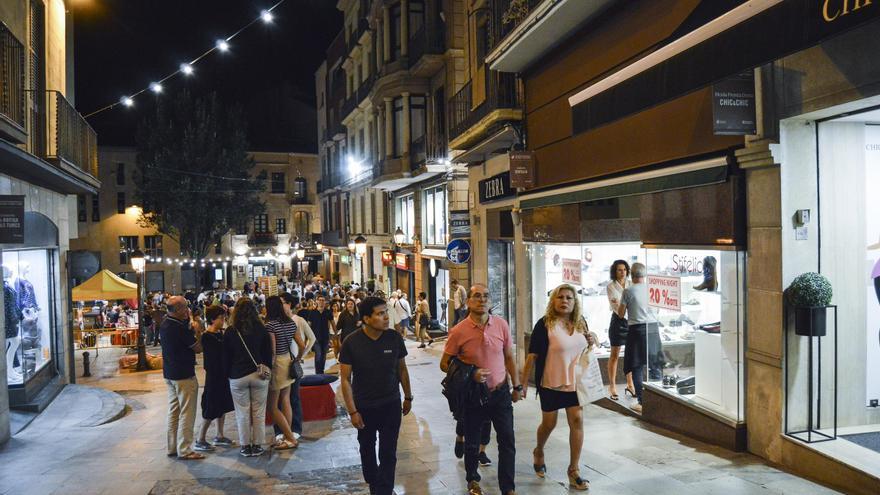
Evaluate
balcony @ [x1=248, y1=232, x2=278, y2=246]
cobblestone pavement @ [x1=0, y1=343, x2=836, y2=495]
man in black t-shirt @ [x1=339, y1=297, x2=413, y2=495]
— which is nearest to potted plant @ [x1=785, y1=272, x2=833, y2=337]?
cobblestone pavement @ [x1=0, y1=343, x2=836, y2=495]

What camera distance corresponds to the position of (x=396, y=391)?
5.34 m

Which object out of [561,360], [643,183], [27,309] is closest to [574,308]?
[561,360]

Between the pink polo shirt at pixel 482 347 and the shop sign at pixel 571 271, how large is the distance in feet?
18.9

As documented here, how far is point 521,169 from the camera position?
1230 centimetres

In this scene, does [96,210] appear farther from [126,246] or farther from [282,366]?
[282,366]

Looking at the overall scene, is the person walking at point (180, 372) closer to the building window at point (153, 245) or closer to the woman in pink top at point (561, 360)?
the woman in pink top at point (561, 360)

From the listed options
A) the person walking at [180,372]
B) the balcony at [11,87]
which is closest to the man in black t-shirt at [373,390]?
the person walking at [180,372]

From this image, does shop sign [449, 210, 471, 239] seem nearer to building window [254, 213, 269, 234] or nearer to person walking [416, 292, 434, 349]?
person walking [416, 292, 434, 349]

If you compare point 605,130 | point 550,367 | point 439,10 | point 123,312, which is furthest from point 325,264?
point 550,367

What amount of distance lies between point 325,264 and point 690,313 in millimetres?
42616

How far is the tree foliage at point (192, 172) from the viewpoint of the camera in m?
37.4

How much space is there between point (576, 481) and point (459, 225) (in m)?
10.9

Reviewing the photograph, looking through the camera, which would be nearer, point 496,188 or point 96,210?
point 496,188

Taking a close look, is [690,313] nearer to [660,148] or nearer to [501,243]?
[660,148]
